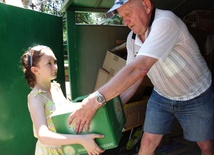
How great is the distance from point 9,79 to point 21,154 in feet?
2.88

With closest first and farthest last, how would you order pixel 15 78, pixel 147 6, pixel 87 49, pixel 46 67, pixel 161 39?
pixel 161 39, pixel 147 6, pixel 46 67, pixel 15 78, pixel 87 49

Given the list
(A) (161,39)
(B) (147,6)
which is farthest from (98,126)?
(B) (147,6)

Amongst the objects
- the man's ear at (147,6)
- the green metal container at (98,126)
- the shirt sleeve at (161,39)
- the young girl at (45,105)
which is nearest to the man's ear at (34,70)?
the young girl at (45,105)

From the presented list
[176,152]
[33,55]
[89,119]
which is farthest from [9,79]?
[176,152]

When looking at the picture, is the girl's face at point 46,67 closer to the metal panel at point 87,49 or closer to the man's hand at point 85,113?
the man's hand at point 85,113

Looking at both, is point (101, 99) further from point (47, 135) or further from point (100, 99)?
point (47, 135)

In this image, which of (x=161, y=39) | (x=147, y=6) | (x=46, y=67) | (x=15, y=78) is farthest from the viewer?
(x=15, y=78)

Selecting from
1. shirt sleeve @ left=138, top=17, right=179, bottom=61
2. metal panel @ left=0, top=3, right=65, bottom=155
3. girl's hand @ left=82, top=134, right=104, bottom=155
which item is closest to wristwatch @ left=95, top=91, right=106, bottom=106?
girl's hand @ left=82, top=134, right=104, bottom=155

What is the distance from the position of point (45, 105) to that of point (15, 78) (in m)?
1.02

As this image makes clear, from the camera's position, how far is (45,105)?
1.88 m

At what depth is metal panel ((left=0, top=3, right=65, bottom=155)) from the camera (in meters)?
2.59

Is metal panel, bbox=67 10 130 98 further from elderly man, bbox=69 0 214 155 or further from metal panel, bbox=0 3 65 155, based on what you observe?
elderly man, bbox=69 0 214 155

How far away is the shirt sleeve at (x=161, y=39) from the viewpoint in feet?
5.21

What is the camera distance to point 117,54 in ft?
11.8
